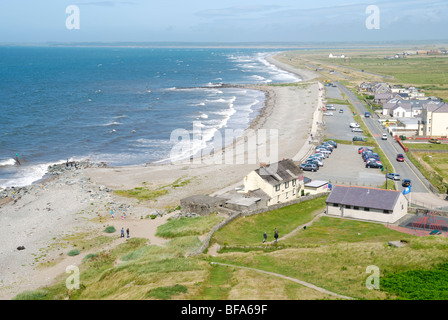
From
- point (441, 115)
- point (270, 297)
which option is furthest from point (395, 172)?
point (270, 297)

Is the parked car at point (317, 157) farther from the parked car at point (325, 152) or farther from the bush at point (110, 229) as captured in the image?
the bush at point (110, 229)

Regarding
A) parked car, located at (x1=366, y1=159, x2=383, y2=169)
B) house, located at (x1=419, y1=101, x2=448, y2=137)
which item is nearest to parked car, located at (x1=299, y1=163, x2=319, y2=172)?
parked car, located at (x1=366, y1=159, x2=383, y2=169)

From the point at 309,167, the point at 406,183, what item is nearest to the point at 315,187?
the point at 309,167

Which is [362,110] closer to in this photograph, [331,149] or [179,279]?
[331,149]

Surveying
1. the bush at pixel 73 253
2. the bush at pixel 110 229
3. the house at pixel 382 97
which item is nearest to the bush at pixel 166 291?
the bush at pixel 73 253

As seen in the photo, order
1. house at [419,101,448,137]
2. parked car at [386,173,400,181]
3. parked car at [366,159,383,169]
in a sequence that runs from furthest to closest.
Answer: house at [419,101,448,137] → parked car at [366,159,383,169] → parked car at [386,173,400,181]

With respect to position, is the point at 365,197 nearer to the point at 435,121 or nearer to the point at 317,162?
the point at 317,162

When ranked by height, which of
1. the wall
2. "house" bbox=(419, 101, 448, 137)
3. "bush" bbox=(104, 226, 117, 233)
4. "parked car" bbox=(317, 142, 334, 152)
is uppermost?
"house" bbox=(419, 101, 448, 137)

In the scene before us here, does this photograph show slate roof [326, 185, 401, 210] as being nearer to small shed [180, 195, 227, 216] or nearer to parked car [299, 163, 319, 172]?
small shed [180, 195, 227, 216]
